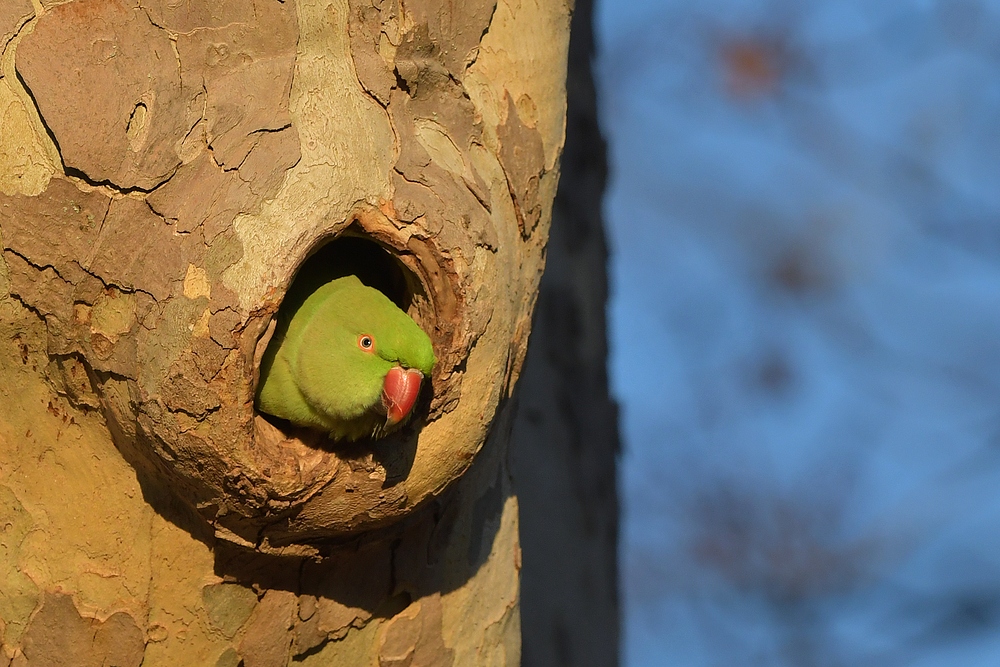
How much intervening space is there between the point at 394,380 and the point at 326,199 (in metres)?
0.35

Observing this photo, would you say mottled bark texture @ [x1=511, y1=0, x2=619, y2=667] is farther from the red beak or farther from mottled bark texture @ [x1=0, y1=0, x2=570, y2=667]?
the red beak

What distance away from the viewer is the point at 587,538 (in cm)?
359

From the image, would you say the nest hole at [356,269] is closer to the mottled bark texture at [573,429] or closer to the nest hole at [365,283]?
the nest hole at [365,283]

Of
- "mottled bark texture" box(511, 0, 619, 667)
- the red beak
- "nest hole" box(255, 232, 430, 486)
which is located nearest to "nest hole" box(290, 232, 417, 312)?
"nest hole" box(255, 232, 430, 486)

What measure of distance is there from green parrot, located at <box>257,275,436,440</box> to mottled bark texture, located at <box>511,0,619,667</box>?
3.46 feet

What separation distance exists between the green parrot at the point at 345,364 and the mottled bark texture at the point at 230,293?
0.06 m

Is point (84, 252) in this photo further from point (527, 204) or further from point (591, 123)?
point (591, 123)

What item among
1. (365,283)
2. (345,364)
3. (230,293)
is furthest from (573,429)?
(230,293)

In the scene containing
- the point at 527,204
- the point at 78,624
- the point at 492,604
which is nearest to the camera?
the point at 78,624

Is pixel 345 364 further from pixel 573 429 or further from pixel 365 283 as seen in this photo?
pixel 573 429

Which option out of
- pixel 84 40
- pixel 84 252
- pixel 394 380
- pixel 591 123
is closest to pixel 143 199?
pixel 84 252

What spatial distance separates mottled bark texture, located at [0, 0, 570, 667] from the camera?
1.96 meters

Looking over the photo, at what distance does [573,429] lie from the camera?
3.50 metres

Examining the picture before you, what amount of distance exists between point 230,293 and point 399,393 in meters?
0.36
